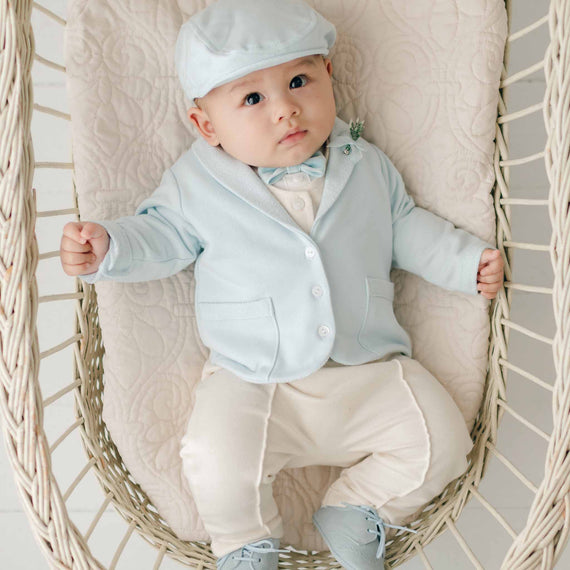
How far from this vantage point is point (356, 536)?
3.82 feet

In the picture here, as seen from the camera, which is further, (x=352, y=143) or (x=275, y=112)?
(x=352, y=143)

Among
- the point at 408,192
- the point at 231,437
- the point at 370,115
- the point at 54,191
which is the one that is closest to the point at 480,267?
the point at 408,192

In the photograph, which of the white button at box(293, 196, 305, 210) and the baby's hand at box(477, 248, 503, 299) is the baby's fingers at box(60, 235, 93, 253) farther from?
the baby's hand at box(477, 248, 503, 299)

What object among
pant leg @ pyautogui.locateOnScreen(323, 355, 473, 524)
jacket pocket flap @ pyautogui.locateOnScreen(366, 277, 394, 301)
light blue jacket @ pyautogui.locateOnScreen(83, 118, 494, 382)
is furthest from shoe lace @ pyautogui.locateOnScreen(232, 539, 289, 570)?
jacket pocket flap @ pyautogui.locateOnScreen(366, 277, 394, 301)

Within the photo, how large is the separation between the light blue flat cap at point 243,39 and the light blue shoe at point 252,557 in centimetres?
70

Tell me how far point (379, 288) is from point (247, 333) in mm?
232

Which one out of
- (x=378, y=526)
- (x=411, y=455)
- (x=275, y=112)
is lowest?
(x=378, y=526)

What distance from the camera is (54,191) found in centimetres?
157

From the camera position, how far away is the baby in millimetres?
1129

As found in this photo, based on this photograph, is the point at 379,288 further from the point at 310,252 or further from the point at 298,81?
the point at 298,81

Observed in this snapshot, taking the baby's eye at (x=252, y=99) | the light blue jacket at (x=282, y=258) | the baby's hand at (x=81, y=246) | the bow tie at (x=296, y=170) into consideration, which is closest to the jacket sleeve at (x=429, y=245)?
the light blue jacket at (x=282, y=258)

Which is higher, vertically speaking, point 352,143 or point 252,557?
point 352,143

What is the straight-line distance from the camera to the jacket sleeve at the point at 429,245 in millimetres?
1217

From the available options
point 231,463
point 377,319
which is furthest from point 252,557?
point 377,319
